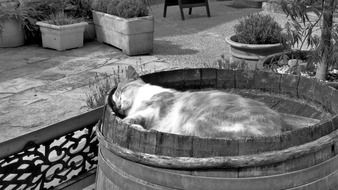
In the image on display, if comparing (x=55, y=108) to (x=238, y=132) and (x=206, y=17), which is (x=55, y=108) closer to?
(x=238, y=132)

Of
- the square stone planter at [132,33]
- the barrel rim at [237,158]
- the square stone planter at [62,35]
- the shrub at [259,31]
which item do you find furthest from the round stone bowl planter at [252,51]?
the barrel rim at [237,158]

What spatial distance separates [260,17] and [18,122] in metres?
2.96

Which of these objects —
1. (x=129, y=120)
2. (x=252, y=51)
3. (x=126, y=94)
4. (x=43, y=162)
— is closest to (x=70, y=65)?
(x=252, y=51)

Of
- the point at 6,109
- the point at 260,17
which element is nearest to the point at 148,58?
the point at 260,17

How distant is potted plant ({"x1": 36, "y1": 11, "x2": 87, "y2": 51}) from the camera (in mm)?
7109

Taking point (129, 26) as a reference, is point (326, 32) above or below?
above

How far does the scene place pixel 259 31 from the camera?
213 inches

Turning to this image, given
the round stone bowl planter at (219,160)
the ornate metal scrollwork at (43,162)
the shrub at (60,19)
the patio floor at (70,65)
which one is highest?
the round stone bowl planter at (219,160)

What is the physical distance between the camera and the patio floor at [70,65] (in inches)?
188

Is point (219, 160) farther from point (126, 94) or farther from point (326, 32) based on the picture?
point (326, 32)

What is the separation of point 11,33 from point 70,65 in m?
1.70

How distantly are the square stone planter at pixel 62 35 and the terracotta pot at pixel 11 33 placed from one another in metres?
0.41

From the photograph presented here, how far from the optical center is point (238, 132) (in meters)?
1.71

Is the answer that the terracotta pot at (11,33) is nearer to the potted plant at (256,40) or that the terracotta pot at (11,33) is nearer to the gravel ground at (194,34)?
the gravel ground at (194,34)
